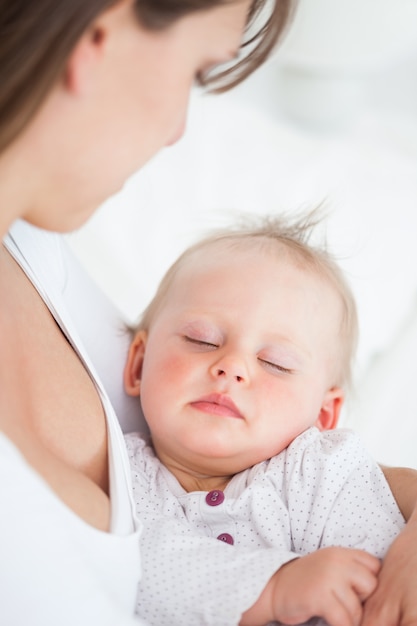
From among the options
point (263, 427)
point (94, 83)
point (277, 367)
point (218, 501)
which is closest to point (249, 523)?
point (218, 501)

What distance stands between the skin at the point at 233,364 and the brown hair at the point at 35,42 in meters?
0.58

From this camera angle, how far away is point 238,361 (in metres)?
1.38

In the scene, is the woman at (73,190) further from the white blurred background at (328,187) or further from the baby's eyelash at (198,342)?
the white blurred background at (328,187)

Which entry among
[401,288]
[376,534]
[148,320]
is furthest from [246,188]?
[376,534]

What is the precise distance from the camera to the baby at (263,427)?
3.77 feet

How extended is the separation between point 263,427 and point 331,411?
242 mm

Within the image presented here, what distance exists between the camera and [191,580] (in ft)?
3.75

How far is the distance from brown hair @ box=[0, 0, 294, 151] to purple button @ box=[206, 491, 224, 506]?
63cm

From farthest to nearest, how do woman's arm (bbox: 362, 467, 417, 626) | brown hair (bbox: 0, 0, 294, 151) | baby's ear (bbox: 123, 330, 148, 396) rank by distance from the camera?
baby's ear (bbox: 123, 330, 148, 396) < woman's arm (bbox: 362, 467, 417, 626) < brown hair (bbox: 0, 0, 294, 151)

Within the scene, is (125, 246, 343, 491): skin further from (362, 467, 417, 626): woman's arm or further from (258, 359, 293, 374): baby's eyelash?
(362, 467, 417, 626): woman's arm

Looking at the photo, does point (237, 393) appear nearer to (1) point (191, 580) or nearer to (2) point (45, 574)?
(1) point (191, 580)

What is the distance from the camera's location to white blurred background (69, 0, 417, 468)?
221cm

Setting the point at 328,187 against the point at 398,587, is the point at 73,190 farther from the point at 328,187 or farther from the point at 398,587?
the point at 328,187

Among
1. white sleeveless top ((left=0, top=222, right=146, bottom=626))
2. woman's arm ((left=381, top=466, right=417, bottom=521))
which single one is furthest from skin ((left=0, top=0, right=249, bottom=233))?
woman's arm ((left=381, top=466, right=417, bottom=521))
